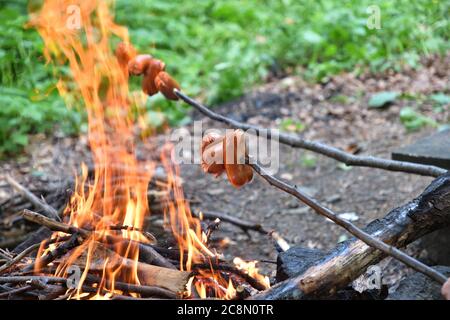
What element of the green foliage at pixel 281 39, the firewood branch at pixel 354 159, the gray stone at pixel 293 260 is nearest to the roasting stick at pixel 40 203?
the firewood branch at pixel 354 159

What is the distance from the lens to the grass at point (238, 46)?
19.3 ft

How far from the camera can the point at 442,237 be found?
3.24m

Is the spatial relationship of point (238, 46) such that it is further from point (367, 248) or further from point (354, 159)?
point (367, 248)

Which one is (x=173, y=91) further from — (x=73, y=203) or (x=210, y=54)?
(x=210, y=54)

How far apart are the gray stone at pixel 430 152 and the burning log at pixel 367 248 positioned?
44.2 inches

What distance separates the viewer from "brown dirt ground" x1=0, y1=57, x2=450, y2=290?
4121 millimetres

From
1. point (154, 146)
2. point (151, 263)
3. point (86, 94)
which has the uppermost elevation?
point (86, 94)

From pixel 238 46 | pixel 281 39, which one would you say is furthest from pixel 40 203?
pixel 281 39

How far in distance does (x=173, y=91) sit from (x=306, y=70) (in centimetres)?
424

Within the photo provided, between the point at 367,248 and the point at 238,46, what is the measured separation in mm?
5800

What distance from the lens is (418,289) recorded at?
215 centimetres

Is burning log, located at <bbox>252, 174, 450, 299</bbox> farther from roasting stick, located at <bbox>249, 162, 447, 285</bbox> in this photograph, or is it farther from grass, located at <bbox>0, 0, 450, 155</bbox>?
grass, located at <bbox>0, 0, 450, 155</bbox>

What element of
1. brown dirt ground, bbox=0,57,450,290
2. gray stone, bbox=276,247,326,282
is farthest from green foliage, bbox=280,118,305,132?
gray stone, bbox=276,247,326,282
